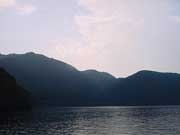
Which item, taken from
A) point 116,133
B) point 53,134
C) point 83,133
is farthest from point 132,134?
point 53,134

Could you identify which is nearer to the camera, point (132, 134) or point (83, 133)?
point (132, 134)

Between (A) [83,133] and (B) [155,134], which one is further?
(A) [83,133]

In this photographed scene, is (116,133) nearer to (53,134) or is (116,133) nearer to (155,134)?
(155,134)

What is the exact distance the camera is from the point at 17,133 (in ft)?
273

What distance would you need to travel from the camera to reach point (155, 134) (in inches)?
3039

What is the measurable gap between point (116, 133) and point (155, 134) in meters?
9.47

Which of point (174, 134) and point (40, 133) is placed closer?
point (174, 134)

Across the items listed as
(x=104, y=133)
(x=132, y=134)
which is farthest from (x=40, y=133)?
(x=132, y=134)

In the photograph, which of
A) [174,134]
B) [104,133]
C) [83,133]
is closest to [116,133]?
[104,133]

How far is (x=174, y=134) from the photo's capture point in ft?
253

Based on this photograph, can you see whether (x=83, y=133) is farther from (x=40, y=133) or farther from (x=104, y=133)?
(x=40, y=133)

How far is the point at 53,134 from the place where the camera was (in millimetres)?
81125

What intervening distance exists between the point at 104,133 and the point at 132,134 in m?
6.89

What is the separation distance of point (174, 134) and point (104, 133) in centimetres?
1610
